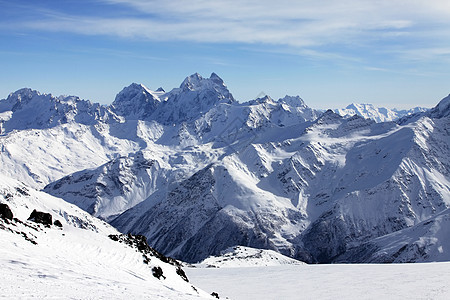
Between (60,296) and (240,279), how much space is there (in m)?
44.1

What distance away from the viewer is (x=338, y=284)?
60875mm

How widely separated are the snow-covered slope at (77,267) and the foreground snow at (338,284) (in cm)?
1039

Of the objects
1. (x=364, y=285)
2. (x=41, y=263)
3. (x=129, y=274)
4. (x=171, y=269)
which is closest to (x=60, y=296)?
(x=41, y=263)

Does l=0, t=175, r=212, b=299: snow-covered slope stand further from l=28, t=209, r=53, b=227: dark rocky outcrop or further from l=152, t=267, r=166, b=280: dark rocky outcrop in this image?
l=28, t=209, r=53, b=227: dark rocky outcrop

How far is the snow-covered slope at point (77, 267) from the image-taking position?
114 feet

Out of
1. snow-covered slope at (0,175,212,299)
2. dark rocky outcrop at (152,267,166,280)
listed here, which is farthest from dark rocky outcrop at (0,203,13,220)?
dark rocky outcrop at (152,267,166,280)

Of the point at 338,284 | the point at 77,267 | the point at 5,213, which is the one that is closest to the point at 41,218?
the point at 5,213

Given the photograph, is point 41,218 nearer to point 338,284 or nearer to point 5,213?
point 5,213

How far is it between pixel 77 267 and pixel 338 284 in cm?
3509

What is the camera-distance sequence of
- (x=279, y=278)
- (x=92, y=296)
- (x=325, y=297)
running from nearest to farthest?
(x=92, y=296) → (x=325, y=297) → (x=279, y=278)

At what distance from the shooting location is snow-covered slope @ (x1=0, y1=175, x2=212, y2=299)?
34.7m

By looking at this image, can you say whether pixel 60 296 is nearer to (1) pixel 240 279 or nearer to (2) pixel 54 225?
(2) pixel 54 225

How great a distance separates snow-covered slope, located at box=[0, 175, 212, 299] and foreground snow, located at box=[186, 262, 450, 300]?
34.1 feet

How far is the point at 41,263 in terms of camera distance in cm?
4059
